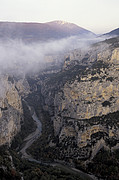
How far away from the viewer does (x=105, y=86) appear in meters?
59.2

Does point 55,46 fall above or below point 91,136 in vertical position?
above

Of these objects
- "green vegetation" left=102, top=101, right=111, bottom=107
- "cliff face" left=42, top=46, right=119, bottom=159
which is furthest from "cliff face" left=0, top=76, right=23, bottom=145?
"green vegetation" left=102, top=101, right=111, bottom=107

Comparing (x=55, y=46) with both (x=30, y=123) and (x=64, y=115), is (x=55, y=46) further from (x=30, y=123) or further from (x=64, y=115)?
(x=64, y=115)

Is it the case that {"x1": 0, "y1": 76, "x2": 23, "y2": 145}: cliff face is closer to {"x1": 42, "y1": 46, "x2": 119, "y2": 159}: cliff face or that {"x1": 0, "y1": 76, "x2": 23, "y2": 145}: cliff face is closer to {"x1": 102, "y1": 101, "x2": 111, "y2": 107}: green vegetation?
{"x1": 42, "y1": 46, "x2": 119, "y2": 159}: cliff face

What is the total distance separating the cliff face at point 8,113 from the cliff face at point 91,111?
1551cm

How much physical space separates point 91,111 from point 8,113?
29514mm

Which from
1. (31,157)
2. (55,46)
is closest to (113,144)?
(31,157)

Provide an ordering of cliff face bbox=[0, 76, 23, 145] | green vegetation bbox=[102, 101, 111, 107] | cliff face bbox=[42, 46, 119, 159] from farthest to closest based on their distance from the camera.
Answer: cliff face bbox=[0, 76, 23, 145] → green vegetation bbox=[102, 101, 111, 107] → cliff face bbox=[42, 46, 119, 159]

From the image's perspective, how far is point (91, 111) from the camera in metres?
56.9

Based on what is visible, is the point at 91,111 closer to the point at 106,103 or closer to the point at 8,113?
the point at 106,103

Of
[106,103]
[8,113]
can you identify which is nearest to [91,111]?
[106,103]

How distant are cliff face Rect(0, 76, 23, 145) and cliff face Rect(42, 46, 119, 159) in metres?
15.5

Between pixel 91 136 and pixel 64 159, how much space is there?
937 cm

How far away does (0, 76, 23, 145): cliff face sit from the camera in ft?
202
